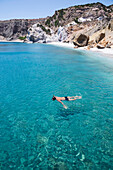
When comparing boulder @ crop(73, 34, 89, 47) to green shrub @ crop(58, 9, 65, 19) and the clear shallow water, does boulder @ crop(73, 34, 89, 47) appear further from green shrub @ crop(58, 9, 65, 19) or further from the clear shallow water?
green shrub @ crop(58, 9, 65, 19)

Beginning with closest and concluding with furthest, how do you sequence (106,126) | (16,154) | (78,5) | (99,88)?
1. (16,154)
2. (106,126)
3. (99,88)
4. (78,5)

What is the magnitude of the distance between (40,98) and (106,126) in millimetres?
7030

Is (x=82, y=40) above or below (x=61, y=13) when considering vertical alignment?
below

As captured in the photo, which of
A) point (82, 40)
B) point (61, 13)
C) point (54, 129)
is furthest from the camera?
point (61, 13)

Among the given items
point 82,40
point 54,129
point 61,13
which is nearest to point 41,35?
point 61,13

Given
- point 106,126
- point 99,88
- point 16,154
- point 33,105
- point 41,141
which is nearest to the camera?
point 16,154

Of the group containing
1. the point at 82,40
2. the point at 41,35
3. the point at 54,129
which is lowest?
the point at 54,129

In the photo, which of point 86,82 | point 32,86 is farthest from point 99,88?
point 32,86

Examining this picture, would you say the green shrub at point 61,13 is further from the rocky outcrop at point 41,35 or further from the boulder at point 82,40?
the boulder at point 82,40

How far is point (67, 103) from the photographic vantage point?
1262 cm

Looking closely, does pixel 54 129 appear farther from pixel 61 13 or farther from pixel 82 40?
pixel 61 13

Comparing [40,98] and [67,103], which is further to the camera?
[40,98]

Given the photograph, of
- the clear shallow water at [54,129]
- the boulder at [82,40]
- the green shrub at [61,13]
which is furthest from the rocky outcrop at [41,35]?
the clear shallow water at [54,129]

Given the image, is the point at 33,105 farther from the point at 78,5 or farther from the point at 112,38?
the point at 78,5
